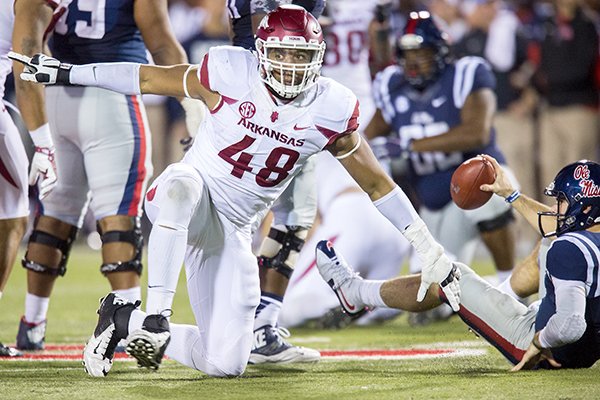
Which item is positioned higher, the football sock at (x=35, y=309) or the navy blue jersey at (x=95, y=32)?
the navy blue jersey at (x=95, y=32)

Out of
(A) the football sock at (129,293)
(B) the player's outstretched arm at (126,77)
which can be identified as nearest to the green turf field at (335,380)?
(A) the football sock at (129,293)

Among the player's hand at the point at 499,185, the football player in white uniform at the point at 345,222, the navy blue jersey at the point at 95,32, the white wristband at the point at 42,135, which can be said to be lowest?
the football player in white uniform at the point at 345,222

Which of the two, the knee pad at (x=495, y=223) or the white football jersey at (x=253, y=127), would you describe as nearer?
the white football jersey at (x=253, y=127)

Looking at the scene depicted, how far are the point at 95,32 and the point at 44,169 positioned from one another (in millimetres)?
786

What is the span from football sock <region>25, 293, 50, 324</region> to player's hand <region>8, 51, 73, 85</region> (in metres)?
1.39

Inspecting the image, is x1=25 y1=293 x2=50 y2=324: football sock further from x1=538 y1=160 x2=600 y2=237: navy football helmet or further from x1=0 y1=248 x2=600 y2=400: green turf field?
x1=538 y1=160 x2=600 y2=237: navy football helmet

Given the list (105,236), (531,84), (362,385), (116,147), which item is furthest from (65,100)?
(531,84)

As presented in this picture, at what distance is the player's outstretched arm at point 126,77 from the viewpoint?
14.8 feet

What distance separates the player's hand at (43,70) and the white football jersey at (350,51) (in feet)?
9.88

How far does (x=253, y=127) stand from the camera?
4496 mm

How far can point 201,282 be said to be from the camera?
467 centimetres

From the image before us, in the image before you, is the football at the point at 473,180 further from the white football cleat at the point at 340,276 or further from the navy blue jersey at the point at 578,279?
the white football cleat at the point at 340,276

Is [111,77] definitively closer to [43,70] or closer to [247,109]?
[43,70]

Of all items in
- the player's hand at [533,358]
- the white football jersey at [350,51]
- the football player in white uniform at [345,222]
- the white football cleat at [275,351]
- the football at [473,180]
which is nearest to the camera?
the player's hand at [533,358]
